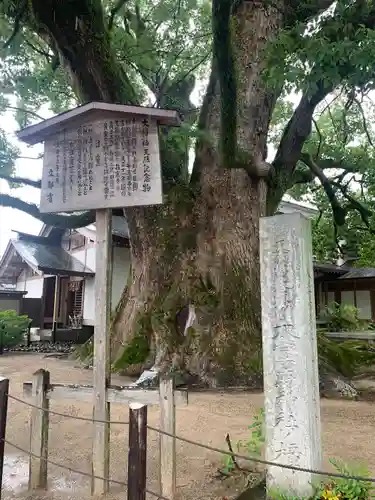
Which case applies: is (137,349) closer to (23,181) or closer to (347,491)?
(23,181)

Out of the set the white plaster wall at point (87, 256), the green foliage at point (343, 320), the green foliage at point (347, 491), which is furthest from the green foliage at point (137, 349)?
the green foliage at point (343, 320)

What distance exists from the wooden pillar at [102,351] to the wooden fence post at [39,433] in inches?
19.3

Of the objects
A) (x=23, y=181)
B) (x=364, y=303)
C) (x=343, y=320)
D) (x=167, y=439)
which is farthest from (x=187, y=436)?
(x=364, y=303)

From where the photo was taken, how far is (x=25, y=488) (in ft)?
12.8

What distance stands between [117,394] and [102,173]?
2153mm

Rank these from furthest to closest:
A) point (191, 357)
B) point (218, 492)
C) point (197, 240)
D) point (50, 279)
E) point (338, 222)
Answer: point (50, 279) → point (338, 222) → point (197, 240) → point (191, 357) → point (218, 492)

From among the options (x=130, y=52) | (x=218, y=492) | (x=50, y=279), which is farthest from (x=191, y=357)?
(x=50, y=279)

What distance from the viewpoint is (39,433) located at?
395cm

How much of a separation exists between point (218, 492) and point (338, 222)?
929cm

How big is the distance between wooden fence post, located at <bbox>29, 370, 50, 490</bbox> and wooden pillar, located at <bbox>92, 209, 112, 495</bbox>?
0.49 m

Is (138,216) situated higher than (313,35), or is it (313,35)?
(313,35)

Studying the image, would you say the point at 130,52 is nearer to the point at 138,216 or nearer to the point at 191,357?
the point at 138,216

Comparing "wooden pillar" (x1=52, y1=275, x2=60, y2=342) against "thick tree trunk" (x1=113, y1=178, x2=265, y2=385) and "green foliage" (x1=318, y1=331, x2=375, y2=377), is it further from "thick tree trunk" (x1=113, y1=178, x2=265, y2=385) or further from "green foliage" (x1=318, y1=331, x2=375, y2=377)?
"green foliage" (x1=318, y1=331, x2=375, y2=377)

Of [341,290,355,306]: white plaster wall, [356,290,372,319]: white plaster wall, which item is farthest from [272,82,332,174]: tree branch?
[341,290,355,306]: white plaster wall
